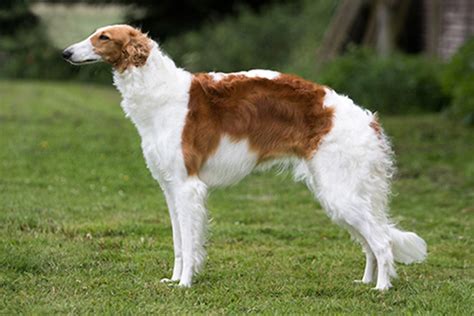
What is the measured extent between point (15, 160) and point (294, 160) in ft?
21.4

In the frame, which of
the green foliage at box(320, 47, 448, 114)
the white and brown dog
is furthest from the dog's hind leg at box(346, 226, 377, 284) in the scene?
the green foliage at box(320, 47, 448, 114)

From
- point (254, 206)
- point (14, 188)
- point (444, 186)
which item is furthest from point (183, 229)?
point (444, 186)

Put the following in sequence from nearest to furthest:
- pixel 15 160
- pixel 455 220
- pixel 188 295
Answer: pixel 188 295
pixel 455 220
pixel 15 160

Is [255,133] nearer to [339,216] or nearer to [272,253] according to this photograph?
[339,216]

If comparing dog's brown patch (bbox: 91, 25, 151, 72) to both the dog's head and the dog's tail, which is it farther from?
the dog's tail

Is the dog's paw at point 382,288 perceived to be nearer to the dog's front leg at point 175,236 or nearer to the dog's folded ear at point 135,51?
the dog's front leg at point 175,236

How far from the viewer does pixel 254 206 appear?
997 centimetres

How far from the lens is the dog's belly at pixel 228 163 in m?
6.60

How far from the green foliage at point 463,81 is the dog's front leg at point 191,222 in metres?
9.29

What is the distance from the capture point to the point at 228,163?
6637mm

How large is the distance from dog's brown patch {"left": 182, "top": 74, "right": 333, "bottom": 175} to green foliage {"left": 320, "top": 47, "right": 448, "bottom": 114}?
11738 millimetres

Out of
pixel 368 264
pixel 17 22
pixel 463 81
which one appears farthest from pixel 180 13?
pixel 368 264

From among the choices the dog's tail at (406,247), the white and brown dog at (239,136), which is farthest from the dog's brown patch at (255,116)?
the dog's tail at (406,247)

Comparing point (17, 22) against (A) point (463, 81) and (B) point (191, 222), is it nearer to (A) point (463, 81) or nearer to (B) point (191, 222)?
(A) point (463, 81)
